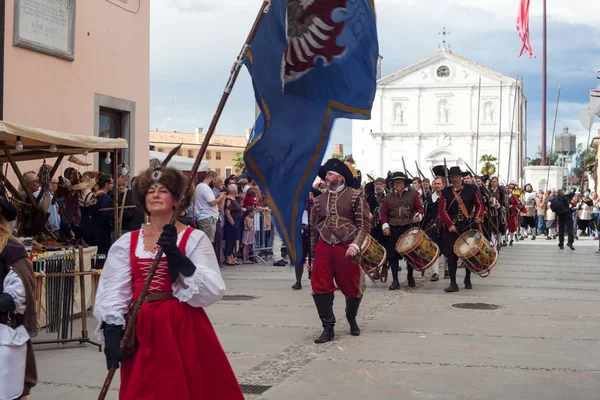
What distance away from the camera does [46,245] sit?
920 cm

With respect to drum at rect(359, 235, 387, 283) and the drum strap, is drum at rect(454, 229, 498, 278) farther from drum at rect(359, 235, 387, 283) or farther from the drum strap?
drum at rect(359, 235, 387, 283)

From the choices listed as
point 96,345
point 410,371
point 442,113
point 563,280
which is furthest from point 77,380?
point 442,113

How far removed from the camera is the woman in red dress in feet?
13.2

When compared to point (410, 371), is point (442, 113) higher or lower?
higher

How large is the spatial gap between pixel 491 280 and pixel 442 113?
8712 centimetres

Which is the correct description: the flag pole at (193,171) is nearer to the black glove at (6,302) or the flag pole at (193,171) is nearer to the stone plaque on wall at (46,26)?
the black glove at (6,302)

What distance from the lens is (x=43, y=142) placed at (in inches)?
362

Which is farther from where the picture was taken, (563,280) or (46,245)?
(563,280)

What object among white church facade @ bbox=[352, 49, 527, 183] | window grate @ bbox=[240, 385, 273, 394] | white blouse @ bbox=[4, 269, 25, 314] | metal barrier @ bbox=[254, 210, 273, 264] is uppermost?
white church facade @ bbox=[352, 49, 527, 183]

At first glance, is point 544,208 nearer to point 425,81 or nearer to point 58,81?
point 58,81

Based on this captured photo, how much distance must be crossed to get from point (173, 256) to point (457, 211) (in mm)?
9947

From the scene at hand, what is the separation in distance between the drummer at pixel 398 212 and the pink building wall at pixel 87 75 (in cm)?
584

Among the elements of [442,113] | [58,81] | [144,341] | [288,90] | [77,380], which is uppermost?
[442,113]

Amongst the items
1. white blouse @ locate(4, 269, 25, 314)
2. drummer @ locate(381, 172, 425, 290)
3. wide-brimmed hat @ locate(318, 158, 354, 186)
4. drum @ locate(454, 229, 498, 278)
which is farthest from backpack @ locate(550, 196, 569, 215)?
white blouse @ locate(4, 269, 25, 314)
